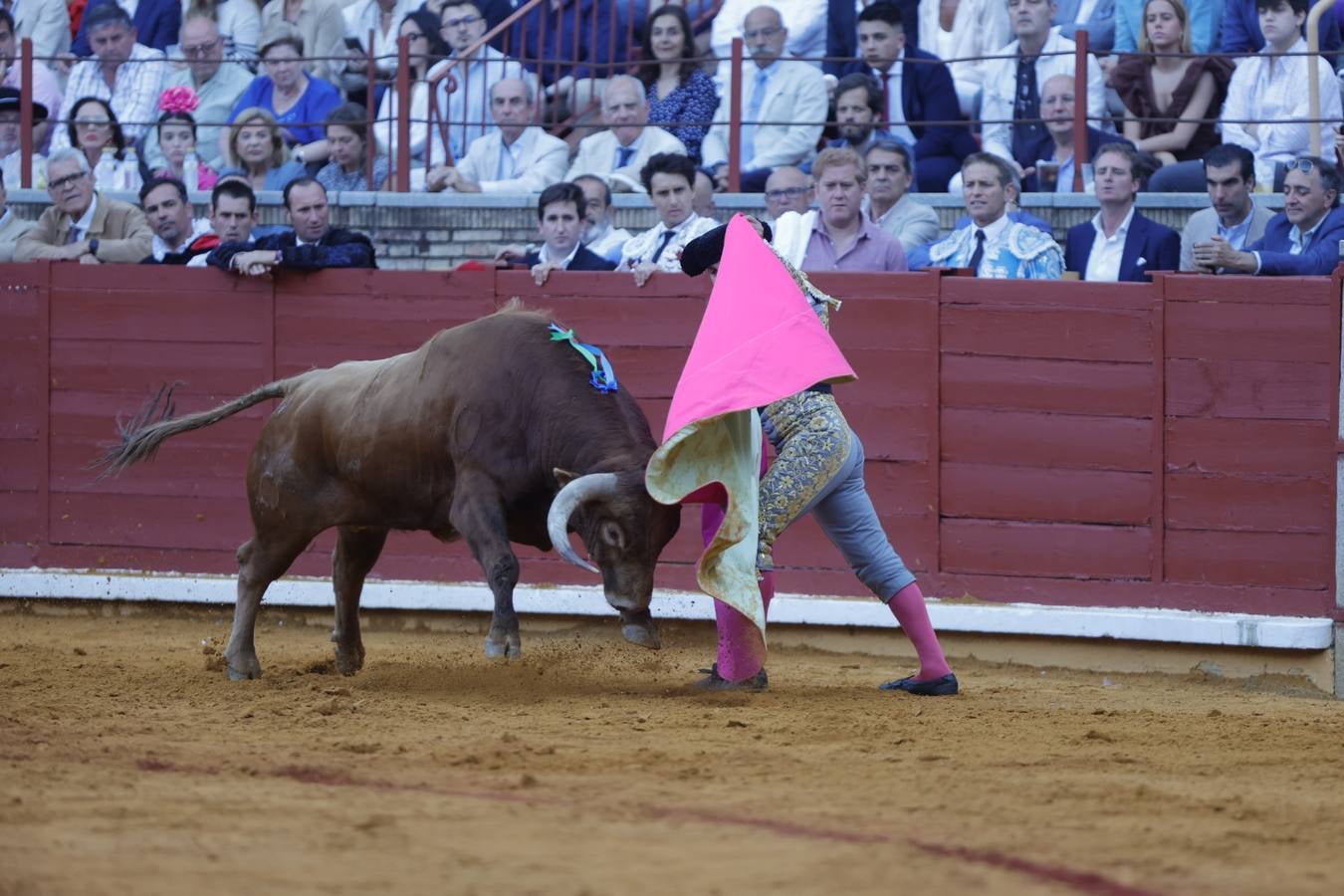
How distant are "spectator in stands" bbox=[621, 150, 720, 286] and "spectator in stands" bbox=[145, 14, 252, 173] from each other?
345 centimetres

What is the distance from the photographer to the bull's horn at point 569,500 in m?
5.15

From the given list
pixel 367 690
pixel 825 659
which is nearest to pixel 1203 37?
pixel 825 659

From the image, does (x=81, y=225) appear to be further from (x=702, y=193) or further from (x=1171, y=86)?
(x=1171, y=86)

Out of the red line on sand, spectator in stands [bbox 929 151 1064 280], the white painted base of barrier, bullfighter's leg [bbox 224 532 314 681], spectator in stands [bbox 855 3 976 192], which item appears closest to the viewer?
the red line on sand

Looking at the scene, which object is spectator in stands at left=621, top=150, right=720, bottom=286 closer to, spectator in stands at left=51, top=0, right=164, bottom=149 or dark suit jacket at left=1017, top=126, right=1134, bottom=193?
dark suit jacket at left=1017, top=126, right=1134, bottom=193

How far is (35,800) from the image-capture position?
3740 mm

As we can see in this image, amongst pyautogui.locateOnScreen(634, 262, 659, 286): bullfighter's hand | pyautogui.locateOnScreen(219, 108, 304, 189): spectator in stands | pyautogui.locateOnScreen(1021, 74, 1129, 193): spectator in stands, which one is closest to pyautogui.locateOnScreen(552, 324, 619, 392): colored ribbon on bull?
pyautogui.locateOnScreen(634, 262, 659, 286): bullfighter's hand

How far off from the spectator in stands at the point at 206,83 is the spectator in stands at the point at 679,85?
8.30 ft

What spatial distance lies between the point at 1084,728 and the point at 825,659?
218cm

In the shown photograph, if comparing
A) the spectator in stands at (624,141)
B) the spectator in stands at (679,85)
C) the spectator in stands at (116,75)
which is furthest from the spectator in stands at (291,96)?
the spectator in stands at (679,85)

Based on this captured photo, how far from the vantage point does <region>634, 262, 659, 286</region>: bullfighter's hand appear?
24.2ft

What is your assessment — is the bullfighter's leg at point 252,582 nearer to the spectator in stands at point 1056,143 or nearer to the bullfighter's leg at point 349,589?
the bullfighter's leg at point 349,589

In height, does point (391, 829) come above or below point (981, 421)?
below

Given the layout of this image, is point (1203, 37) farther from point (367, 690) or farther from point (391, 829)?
point (391, 829)
